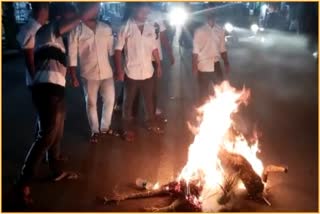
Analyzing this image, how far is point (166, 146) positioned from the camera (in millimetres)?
6828

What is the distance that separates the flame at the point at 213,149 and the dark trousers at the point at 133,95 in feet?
4.64

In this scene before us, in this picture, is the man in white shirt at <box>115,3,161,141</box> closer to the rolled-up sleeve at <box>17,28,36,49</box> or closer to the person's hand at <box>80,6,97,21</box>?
the person's hand at <box>80,6,97,21</box>

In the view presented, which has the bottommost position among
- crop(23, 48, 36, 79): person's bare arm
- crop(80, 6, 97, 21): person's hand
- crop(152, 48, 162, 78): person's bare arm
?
crop(152, 48, 162, 78): person's bare arm

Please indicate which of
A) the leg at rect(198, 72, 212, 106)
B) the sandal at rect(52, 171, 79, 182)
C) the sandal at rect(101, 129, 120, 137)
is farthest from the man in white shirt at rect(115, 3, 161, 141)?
the sandal at rect(52, 171, 79, 182)

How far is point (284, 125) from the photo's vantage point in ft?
25.3

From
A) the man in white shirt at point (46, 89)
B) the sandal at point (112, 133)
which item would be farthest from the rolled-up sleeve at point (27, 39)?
the sandal at point (112, 133)

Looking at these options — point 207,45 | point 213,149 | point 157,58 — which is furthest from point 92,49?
point 213,149

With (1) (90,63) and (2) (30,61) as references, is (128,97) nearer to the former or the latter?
(1) (90,63)

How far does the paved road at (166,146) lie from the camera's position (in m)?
5.20

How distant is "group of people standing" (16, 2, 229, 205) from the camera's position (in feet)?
16.7

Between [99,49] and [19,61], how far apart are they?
990 centimetres

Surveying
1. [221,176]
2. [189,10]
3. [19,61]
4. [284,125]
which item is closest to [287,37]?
[189,10]

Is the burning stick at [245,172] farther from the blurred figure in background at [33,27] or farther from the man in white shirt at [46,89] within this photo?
the blurred figure in background at [33,27]

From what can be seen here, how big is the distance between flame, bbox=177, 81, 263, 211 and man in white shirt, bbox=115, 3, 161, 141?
142 centimetres
